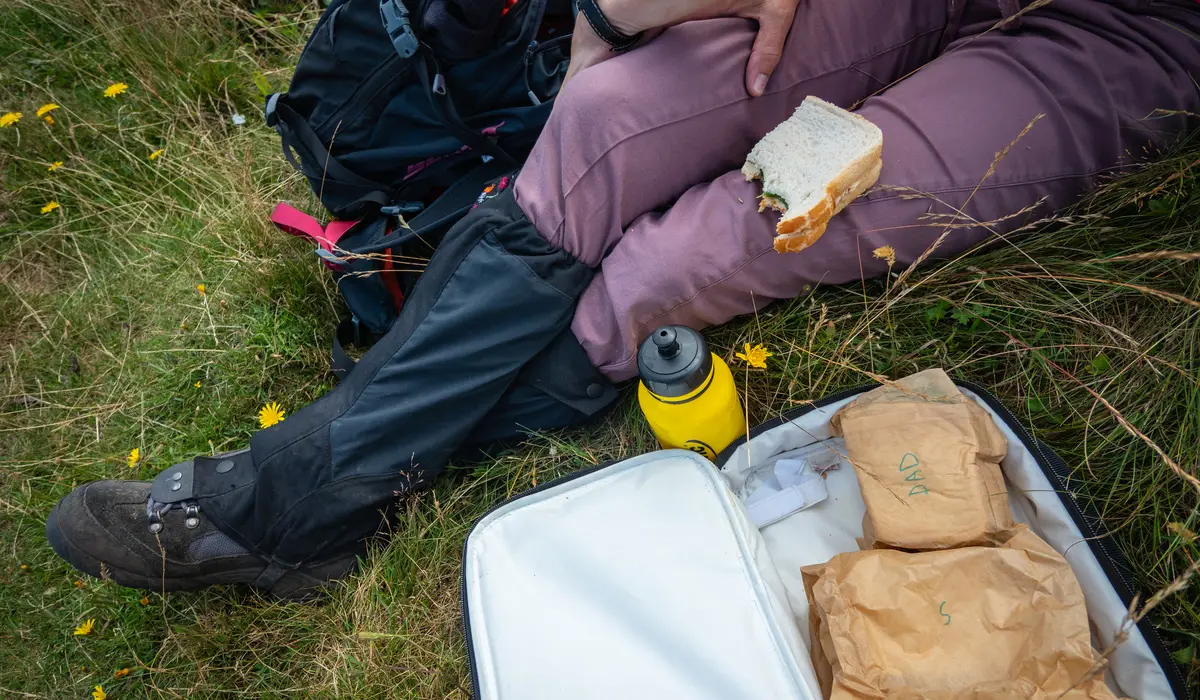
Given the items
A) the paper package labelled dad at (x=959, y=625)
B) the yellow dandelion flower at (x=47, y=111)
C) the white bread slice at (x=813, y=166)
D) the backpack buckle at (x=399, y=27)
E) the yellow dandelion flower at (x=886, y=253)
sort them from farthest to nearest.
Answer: the yellow dandelion flower at (x=47, y=111) → the backpack buckle at (x=399, y=27) → the yellow dandelion flower at (x=886, y=253) → the white bread slice at (x=813, y=166) → the paper package labelled dad at (x=959, y=625)

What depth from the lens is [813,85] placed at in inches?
66.6

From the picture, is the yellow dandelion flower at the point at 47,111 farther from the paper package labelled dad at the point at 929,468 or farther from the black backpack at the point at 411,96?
the paper package labelled dad at the point at 929,468

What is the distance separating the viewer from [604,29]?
1678 mm

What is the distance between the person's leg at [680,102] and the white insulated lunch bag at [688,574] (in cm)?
60

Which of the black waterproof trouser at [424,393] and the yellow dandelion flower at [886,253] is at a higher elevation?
the yellow dandelion flower at [886,253]

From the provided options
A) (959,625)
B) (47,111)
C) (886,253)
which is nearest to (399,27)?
(886,253)

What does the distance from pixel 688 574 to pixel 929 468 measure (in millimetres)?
529

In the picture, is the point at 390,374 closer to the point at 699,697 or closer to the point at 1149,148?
the point at 699,697

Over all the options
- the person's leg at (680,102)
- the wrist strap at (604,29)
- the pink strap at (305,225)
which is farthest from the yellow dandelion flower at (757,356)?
the pink strap at (305,225)

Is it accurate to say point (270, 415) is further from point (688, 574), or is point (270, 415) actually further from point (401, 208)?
point (688, 574)

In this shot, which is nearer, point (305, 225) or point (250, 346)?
point (305, 225)

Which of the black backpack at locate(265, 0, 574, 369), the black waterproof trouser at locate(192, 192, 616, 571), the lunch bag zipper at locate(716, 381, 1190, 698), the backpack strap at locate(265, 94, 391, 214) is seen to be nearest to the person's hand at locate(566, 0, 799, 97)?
the black backpack at locate(265, 0, 574, 369)

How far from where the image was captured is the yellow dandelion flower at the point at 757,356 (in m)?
1.78

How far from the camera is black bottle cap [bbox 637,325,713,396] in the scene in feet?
5.05
